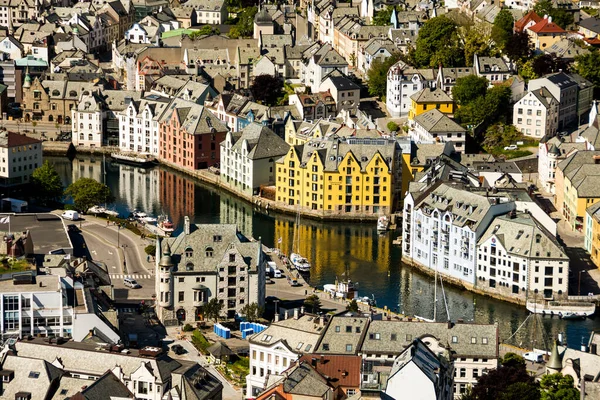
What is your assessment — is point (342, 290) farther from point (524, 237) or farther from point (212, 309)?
point (524, 237)

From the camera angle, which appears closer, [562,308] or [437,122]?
[562,308]

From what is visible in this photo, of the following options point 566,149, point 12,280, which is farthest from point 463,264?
point 12,280

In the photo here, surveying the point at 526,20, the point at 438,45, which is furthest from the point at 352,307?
the point at 526,20

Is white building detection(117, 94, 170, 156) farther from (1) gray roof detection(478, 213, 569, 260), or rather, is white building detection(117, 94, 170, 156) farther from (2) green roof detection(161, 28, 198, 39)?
(1) gray roof detection(478, 213, 569, 260)

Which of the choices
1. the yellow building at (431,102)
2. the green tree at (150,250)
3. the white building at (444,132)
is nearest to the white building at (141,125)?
the yellow building at (431,102)

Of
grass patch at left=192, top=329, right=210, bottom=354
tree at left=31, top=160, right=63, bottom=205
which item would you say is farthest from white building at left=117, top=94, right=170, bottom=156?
grass patch at left=192, top=329, right=210, bottom=354

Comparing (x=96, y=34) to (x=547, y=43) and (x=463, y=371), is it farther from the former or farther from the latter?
(x=463, y=371)
